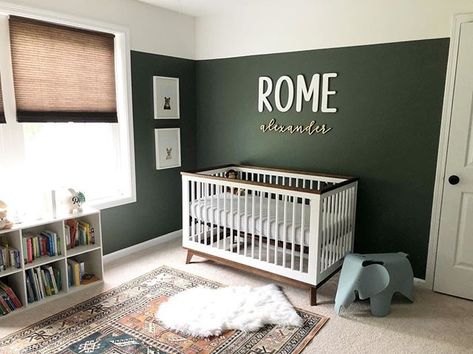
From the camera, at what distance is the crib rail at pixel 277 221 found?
276 cm

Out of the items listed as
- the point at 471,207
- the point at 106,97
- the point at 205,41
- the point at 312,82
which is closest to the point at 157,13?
the point at 205,41

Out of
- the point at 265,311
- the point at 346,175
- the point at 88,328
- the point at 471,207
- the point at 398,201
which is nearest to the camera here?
the point at 88,328

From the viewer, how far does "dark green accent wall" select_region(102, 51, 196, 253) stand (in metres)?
3.62

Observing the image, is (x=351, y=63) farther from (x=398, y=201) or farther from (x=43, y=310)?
(x=43, y=310)

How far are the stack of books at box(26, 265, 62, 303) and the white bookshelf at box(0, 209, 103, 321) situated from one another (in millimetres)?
29

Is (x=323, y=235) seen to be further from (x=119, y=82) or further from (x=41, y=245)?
(x=119, y=82)

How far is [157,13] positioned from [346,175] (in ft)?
7.83

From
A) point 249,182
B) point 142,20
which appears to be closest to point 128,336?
point 249,182

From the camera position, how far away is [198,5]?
144 inches

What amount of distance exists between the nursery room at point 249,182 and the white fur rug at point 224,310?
0.6 inches

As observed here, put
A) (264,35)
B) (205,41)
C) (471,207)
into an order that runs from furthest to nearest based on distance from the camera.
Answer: (205,41) → (264,35) → (471,207)

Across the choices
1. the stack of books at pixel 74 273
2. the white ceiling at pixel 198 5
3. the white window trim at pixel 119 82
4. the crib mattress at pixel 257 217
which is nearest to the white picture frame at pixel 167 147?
the white window trim at pixel 119 82

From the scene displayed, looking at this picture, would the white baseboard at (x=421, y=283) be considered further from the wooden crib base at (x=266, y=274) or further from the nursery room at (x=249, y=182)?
the wooden crib base at (x=266, y=274)

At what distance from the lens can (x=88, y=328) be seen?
2.44m
